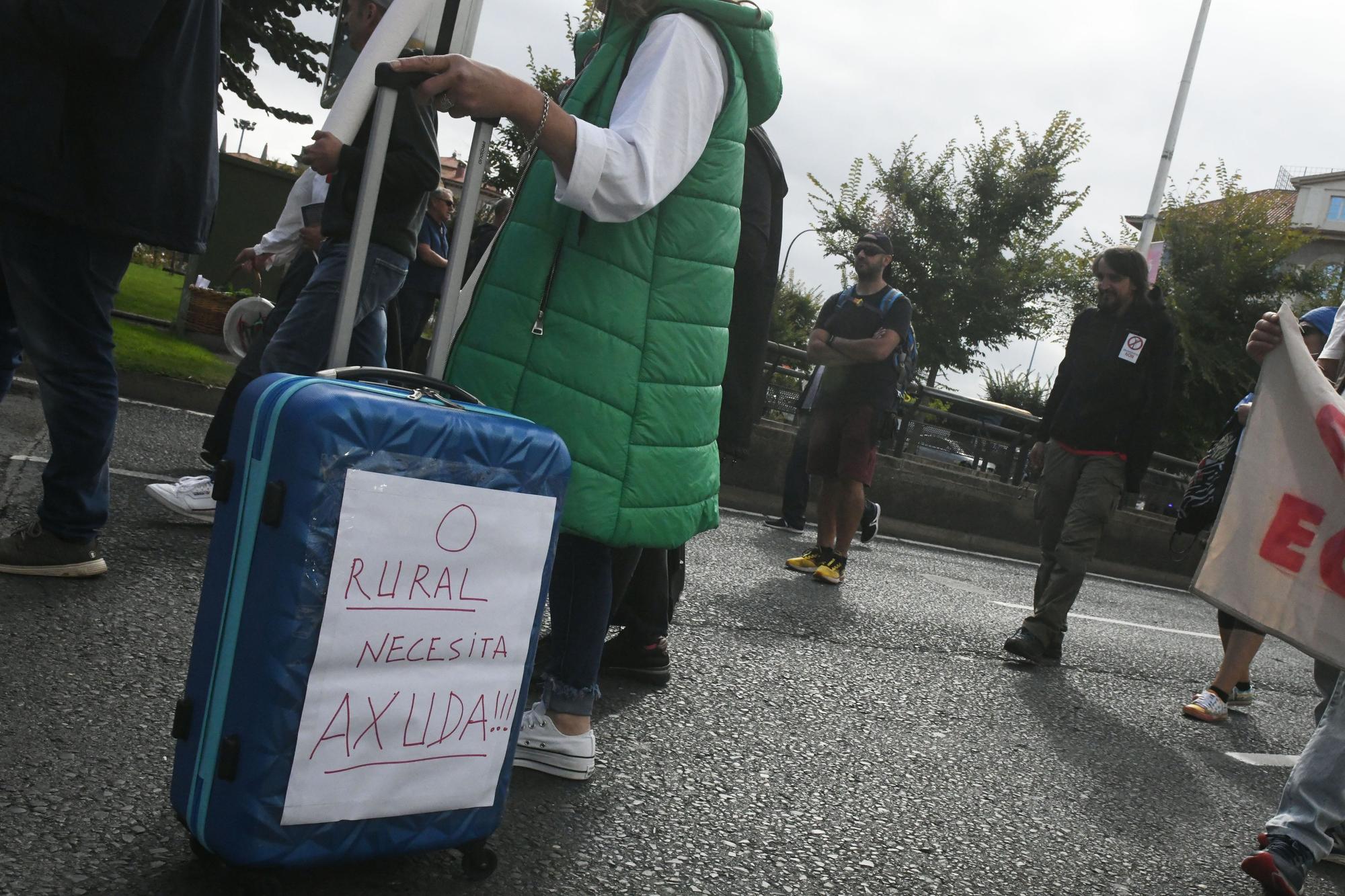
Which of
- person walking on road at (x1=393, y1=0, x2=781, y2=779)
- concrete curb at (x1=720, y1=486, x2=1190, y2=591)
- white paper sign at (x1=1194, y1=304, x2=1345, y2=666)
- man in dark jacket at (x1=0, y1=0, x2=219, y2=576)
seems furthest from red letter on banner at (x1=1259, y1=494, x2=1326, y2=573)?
concrete curb at (x1=720, y1=486, x2=1190, y2=591)

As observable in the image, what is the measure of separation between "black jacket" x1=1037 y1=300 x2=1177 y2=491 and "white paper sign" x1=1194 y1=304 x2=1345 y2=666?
2354 millimetres

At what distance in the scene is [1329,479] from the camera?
2.98 meters

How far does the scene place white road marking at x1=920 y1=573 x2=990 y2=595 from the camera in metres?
7.58

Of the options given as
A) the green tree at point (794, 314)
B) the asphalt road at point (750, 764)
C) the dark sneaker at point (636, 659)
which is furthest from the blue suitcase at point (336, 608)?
the green tree at point (794, 314)

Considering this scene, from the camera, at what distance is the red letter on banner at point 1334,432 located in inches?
116

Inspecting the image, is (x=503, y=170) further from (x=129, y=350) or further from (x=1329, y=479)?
(x=1329, y=479)

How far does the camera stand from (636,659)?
3.69 metres

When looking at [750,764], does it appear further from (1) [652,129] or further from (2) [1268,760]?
(2) [1268,760]

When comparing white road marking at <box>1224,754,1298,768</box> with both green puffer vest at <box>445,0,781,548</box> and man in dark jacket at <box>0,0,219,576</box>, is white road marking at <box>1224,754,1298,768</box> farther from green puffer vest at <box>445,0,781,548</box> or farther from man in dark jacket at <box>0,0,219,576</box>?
man in dark jacket at <box>0,0,219,576</box>

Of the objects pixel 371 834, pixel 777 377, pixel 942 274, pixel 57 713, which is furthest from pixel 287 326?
pixel 942 274

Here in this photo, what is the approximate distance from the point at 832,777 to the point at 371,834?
158cm

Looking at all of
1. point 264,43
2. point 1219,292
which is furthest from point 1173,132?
point 264,43

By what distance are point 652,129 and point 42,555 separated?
7.18 feet

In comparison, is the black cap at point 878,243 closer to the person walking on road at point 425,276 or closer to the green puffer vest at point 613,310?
the person walking on road at point 425,276
